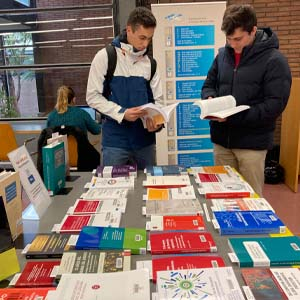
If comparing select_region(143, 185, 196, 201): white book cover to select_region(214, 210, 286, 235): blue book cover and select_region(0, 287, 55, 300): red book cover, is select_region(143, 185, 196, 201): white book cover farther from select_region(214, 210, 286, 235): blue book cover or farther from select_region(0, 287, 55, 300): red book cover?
select_region(0, 287, 55, 300): red book cover

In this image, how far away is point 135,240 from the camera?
1152mm

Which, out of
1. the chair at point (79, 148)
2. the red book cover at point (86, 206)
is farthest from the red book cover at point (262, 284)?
the chair at point (79, 148)

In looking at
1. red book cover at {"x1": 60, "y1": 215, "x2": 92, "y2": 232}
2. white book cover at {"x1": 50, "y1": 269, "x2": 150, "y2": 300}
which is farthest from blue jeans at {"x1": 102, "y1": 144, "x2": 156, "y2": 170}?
white book cover at {"x1": 50, "y1": 269, "x2": 150, "y2": 300}

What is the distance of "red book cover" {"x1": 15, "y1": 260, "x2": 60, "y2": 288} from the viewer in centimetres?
95

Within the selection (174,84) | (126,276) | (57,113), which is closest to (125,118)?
(126,276)

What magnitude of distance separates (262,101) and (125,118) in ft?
2.49

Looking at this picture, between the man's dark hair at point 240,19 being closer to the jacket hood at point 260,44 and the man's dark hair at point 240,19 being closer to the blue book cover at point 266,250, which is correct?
the jacket hood at point 260,44

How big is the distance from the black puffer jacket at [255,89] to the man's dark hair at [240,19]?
141mm

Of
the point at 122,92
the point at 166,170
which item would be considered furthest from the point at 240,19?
the point at 166,170

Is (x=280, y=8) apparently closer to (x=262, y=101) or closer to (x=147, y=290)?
(x=262, y=101)

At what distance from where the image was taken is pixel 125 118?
1933 millimetres

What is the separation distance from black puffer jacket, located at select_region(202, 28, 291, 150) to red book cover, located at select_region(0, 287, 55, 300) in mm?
1405

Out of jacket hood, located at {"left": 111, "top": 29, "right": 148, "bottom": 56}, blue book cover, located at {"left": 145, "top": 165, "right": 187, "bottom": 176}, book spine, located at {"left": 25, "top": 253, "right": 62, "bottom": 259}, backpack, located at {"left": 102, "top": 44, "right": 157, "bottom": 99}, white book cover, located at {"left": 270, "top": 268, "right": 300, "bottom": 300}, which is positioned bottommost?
book spine, located at {"left": 25, "top": 253, "right": 62, "bottom": 259}

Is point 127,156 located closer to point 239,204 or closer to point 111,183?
point 111,183
